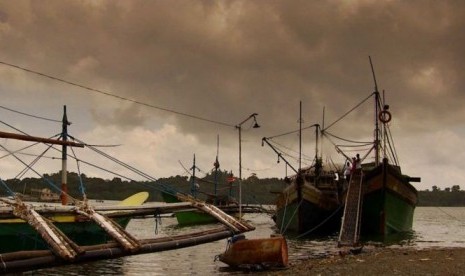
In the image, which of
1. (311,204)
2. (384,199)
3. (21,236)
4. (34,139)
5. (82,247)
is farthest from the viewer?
(311,204)

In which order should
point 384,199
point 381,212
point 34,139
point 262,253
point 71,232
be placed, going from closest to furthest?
point 262,253 < point 34,139 < point 71,232 < point 384,199 < point 381,212

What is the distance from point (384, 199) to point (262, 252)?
1935cm

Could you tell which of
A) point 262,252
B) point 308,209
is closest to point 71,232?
point 262,252

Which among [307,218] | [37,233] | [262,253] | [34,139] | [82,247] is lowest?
[262,253]

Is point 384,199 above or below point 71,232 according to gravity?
above

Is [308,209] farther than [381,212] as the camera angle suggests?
Yes

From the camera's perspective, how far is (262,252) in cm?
1894

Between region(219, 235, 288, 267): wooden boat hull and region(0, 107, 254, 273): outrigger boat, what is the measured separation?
84 centimetres

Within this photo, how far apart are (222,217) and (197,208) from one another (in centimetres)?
131

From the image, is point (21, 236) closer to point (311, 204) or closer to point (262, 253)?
point (262, 253)

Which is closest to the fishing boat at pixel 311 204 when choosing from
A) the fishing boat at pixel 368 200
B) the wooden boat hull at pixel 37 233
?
the fishing boat at pixel 368 200

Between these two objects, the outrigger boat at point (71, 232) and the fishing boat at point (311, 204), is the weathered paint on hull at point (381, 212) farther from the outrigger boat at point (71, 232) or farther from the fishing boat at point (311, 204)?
the outrigger boat at point (71, 232)

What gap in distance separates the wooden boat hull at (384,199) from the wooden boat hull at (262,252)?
59.3 feet

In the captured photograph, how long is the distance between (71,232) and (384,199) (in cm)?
2311
